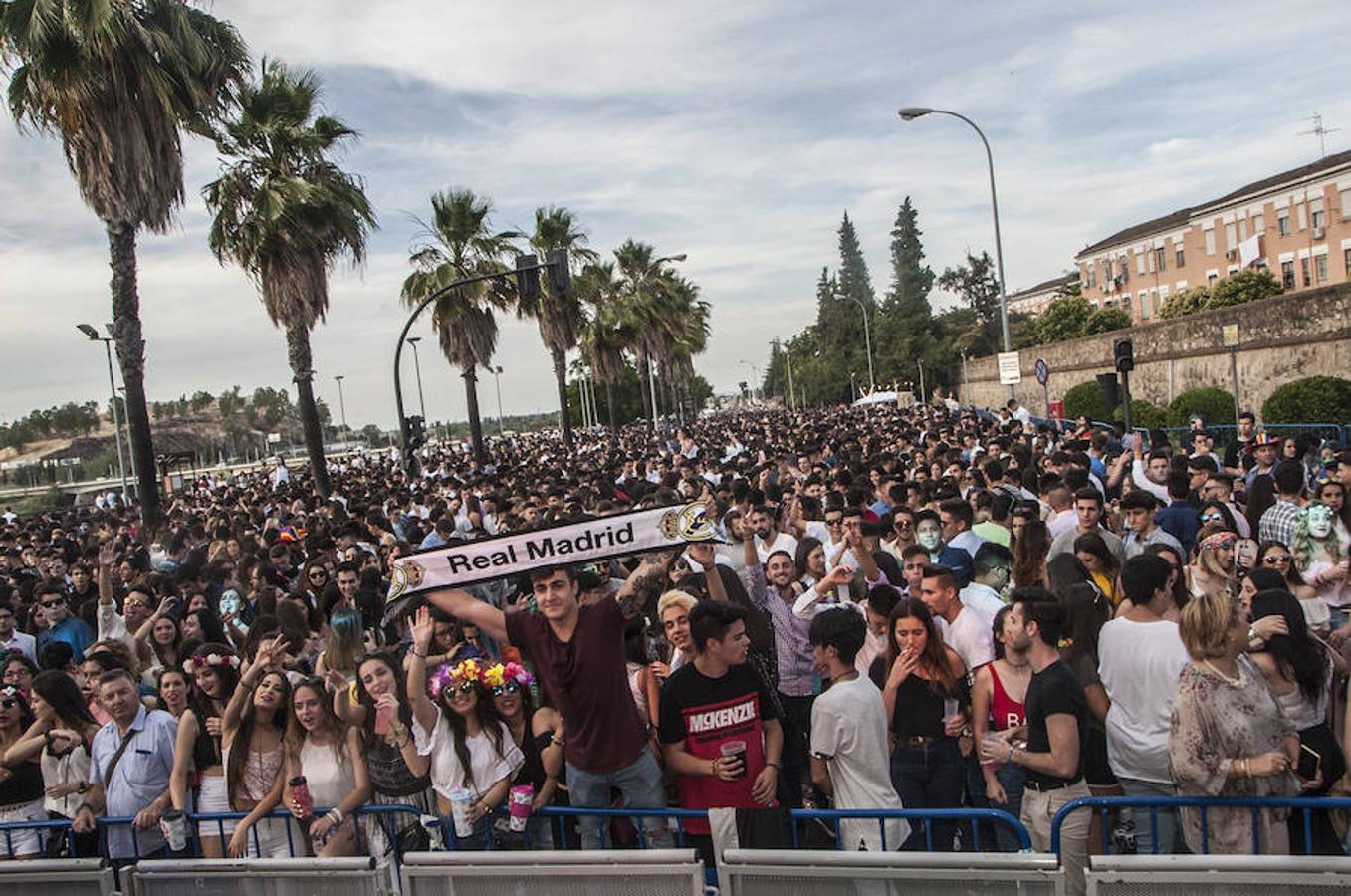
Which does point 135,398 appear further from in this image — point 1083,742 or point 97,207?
point 1083,742

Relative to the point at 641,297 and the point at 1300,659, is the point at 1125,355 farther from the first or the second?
the point at 641,297

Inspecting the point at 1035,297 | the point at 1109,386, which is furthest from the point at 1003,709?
the point at 1035,297

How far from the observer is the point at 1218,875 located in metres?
3.32

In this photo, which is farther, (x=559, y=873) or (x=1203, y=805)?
(x=559, y=873)

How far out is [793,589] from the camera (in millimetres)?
6664

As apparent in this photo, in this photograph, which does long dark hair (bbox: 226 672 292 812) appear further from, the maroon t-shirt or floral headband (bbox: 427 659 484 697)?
the maroon t-shirt

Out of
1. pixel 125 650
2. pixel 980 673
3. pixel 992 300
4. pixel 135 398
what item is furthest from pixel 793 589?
pixel 992 300

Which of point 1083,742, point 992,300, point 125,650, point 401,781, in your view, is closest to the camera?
point 1083,742

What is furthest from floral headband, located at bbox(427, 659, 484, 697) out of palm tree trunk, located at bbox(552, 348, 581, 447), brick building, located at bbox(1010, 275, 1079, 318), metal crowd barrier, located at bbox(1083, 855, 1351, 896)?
brick building, located at bbox(1010, 275, 1079, 318)

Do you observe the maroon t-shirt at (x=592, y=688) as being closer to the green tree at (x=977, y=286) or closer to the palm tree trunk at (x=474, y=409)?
the palm tree trunk at (x=474, y=409)

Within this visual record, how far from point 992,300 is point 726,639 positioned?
89486 millimetres

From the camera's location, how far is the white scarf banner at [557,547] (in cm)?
443

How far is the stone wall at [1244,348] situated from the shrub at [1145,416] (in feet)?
9.32

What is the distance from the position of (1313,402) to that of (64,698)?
66.1 feet
